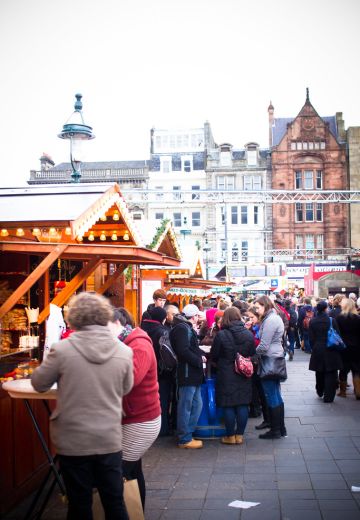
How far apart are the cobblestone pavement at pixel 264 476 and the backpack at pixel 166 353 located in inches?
42.8

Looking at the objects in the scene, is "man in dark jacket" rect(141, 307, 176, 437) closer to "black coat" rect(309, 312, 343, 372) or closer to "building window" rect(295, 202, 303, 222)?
"black coat" rect(309, 312, 343, 372)

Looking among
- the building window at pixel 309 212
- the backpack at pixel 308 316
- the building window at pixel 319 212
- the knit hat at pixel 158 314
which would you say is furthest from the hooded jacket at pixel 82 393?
the building window at pixel 319 212

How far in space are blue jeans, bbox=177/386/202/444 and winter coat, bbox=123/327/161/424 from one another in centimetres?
336

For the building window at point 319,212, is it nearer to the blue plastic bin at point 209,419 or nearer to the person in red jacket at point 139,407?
the blue plastic bin at point 209,419

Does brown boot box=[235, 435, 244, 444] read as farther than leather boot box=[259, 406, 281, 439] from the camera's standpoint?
No

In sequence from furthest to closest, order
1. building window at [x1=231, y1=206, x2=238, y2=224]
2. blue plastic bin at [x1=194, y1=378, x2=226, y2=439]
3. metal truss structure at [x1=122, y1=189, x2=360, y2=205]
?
building window at [x1=231, y1=206, x2=238, y2=224], metal truss structure at [x1=122, y1=189, x2=360, y2=205], blue plastic bin at [x1=194, y1=378, x2=226, y2=439]

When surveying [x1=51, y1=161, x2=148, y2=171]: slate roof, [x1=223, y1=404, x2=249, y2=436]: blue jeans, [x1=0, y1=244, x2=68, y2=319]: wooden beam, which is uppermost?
[x1=51, y1=161, x2=148, y2=171]: slate roof

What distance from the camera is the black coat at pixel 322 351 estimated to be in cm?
1086

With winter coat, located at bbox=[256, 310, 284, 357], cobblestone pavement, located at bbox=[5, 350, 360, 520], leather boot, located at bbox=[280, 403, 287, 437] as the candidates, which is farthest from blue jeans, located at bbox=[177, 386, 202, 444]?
leather boot, located at bbox=[280, 403, 287, 437]

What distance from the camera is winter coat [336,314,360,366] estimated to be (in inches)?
445

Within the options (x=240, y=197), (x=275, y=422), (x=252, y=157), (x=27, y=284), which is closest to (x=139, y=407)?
(x=27, y=284)

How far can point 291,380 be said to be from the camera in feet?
47.0

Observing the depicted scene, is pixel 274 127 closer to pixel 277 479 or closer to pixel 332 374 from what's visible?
pixel 332 374

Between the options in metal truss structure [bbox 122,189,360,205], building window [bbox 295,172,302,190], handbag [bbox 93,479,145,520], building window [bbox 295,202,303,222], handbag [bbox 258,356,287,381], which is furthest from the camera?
building window [bbox 295,202,303,222]
